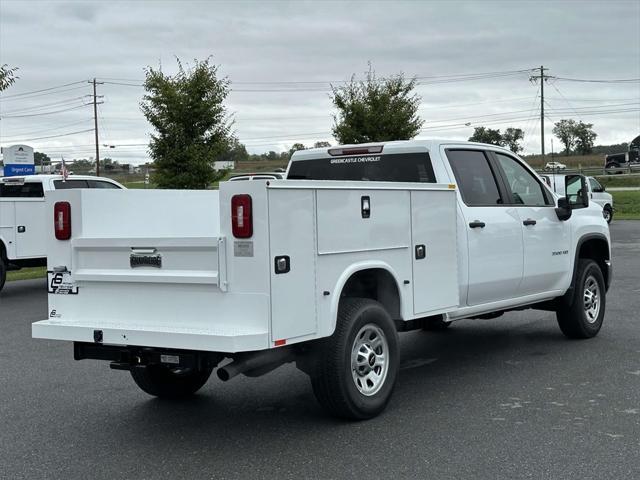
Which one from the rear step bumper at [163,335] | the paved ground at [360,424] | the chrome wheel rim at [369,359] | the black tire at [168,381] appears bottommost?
the paved ground at [360,424]

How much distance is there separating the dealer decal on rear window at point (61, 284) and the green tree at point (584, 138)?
12483 cm

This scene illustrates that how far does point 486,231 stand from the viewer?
7293mm

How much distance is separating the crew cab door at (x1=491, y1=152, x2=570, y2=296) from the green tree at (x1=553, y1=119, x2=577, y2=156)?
121584 mm

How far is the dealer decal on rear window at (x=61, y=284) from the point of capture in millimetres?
5879

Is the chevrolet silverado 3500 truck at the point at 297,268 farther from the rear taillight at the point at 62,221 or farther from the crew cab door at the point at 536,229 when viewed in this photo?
Answer: the crew cab door at the point at 536,229

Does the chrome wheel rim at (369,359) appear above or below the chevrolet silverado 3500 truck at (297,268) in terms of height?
below

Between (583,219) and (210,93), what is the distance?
53.9ft

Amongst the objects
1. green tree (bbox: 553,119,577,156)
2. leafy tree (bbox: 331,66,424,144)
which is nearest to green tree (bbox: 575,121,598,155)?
green tree (bbox: 553,119,577,156)

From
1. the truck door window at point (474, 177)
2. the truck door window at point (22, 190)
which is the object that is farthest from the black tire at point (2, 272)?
the truck door window at point (474, 177)

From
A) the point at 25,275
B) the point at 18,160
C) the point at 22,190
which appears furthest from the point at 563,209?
the point at 18,160

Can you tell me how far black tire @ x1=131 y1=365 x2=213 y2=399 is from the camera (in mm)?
6559

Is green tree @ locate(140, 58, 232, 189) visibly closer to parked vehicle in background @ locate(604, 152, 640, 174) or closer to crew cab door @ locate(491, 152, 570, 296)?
crew cab door @ locate(491, 152, 570, 296)

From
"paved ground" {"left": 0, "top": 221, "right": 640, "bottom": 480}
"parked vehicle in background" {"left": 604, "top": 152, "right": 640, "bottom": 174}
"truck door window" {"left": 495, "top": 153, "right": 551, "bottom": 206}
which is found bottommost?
"paved ground" {"left": 0, "top": 221, "right": 640, "bottom": 480}

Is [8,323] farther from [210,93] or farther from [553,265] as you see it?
[210,93]
